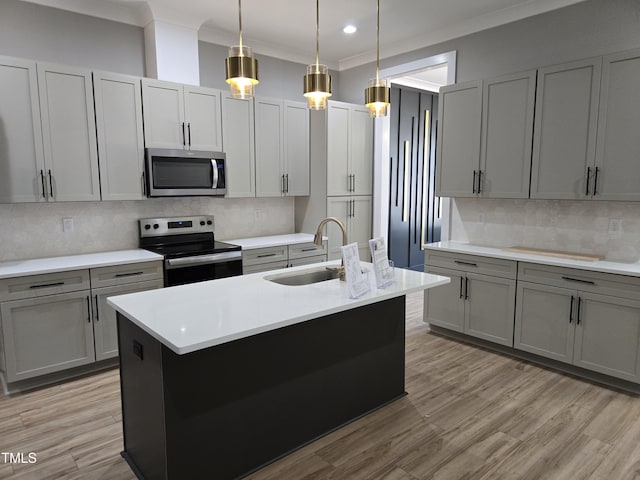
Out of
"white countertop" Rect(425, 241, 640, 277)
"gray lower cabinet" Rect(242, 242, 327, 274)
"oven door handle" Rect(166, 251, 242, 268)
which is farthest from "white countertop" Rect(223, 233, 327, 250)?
"white countertop" Rect(425, 241, 640, 277)

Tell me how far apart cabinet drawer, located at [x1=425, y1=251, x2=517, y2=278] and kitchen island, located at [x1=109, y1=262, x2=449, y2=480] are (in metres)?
1.17

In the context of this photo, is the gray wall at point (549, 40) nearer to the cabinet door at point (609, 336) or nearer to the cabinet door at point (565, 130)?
the cabinet door at point (565, 130)

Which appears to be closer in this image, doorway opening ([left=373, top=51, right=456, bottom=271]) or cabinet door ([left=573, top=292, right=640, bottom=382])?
cabinet door ([left=573, top=292, right=640, bottom=382])

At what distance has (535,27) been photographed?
3.72 meters

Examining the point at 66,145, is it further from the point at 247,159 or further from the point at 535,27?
the point at 535,27

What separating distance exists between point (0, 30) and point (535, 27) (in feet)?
14.1

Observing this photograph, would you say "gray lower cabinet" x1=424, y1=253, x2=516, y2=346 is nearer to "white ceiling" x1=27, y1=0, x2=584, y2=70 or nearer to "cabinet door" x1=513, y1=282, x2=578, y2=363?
"cabinet door" x1=513, y1=282, x2=578, y2=363

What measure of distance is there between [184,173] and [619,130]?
3.42 m

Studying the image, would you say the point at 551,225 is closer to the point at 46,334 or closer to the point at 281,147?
the point at 281,147

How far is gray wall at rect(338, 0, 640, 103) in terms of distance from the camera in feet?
10.8

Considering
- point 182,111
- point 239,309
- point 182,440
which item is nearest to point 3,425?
point 182,440

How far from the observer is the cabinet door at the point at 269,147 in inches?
175

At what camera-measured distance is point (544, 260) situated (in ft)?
11.0

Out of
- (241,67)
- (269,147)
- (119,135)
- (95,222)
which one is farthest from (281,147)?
(241,67)
